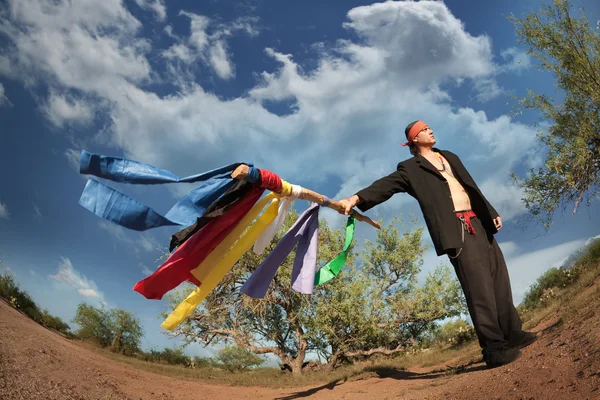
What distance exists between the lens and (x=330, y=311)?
13.4m

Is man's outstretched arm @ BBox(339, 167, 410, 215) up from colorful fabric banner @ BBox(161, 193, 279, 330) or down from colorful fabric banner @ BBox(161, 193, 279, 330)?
up

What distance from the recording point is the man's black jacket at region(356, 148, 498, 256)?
5191 mm

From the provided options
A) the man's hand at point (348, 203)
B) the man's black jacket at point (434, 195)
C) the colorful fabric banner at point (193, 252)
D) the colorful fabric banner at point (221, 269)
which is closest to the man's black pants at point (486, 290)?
the man's black jacket at point (434, 195)

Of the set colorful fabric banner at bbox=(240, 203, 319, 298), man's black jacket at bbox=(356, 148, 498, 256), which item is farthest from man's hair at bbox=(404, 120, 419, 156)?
colorful fabric banner at bbox=(240, 203, 319, 298)

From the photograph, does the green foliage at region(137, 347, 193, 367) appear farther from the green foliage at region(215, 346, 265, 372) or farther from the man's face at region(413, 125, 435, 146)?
the man's face at region(413, 125, 435, 146)

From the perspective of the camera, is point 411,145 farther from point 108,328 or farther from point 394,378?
point 108,328

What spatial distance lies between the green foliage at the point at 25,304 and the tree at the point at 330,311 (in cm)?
394

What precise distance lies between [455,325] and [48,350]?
15.7 metres

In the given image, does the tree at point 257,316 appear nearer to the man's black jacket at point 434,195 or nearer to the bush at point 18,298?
the bush at point 18,298

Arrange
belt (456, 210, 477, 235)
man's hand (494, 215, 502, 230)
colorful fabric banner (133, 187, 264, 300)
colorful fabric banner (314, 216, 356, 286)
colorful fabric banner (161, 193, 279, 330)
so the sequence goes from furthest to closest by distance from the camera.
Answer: colorful fabric banner (314, 216, 356, 286) → man's hand (494, 215, 502, 230) → belt (456, 210, 477, 235) → colorful fabric banner (161, 193, 279, 330) → colorful fabric banner (133, 187, 264, 300)

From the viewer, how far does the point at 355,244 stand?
15.8 meters

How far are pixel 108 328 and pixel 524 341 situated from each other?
54.0 ft

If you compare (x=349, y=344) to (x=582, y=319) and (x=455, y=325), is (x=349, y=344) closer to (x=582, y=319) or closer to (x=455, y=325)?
(x=455, y=325)

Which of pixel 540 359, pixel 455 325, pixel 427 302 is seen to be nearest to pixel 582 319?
pixel 540 359
